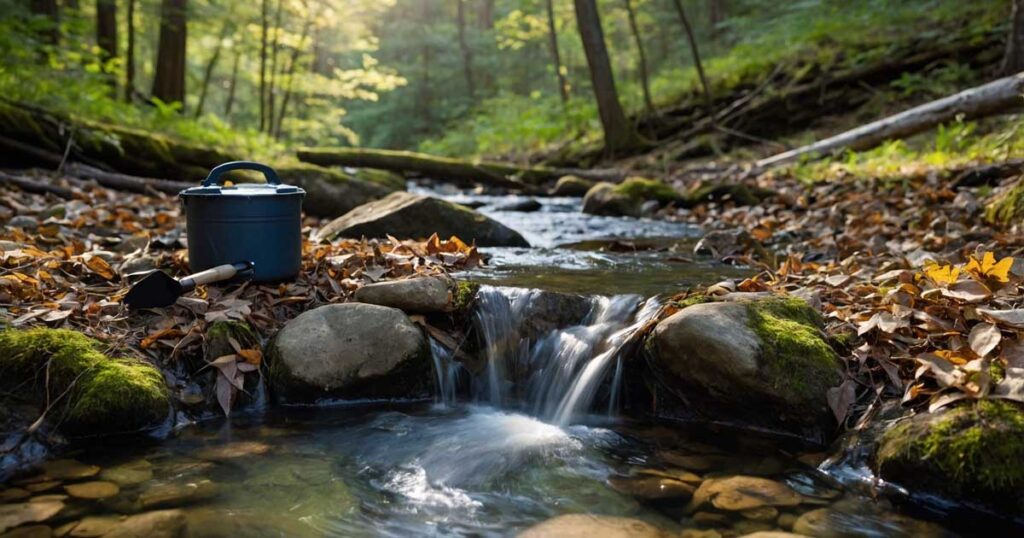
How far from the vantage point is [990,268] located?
3.33 meters

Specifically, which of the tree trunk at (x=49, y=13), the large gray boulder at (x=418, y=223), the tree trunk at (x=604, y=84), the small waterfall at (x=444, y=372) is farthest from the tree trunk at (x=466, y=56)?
the small waterfall at (x=444, y=372)

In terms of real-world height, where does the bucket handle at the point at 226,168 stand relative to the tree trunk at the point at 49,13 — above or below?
below

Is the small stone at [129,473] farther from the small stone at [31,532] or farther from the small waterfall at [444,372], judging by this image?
the small waterfall at [444,372]

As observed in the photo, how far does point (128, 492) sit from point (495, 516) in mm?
1378

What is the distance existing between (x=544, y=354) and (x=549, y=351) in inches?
1.3

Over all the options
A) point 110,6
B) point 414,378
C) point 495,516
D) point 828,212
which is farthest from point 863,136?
point 110,6

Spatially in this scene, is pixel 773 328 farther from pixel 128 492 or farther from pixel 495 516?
pixel 128 492

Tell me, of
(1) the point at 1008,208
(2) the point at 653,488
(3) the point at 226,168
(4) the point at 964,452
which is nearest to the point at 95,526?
(2) the point at 653,488

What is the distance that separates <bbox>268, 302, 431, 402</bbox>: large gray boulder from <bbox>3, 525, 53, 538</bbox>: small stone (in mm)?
1394

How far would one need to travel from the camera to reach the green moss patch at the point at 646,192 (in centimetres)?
947

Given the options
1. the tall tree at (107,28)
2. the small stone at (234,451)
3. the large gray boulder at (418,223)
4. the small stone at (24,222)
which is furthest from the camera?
the tall tree at (107,28)

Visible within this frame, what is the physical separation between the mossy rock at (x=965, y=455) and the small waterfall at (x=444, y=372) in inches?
83.7

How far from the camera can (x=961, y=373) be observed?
2707mm

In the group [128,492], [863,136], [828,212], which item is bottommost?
[128,492]
